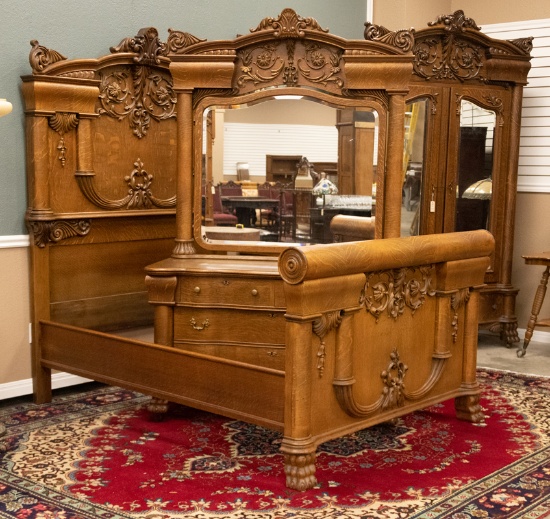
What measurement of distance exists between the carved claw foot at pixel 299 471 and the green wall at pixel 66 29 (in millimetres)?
2138


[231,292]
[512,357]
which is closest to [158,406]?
[231,292]

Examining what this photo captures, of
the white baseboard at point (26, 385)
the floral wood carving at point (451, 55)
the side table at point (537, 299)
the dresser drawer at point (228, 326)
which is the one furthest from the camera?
the side table at point (537, 299)

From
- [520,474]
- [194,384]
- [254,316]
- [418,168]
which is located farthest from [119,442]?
[418,168]

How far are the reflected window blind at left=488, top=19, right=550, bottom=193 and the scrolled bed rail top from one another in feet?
8.36

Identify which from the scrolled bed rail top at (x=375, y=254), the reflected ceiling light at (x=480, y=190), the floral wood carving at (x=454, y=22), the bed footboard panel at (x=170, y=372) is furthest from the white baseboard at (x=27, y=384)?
the floral wood carving at (x=454, y=22)

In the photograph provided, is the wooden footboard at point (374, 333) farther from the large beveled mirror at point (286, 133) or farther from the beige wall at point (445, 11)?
the beige wall at point (445, 11)

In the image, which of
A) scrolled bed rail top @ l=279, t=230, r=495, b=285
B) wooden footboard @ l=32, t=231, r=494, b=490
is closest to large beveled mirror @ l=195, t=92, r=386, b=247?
wooden footboard @ l=32, t=231, r=494, b=490

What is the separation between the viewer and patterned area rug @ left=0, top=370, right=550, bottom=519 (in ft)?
11.2

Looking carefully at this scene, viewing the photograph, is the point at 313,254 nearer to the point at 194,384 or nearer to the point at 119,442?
the point at 194,384

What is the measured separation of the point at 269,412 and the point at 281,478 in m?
0.28

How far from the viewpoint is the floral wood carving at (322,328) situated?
3.53 meters

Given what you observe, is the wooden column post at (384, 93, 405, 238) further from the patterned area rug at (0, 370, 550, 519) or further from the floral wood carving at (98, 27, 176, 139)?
the floral wood carving at (98, 27, 176, 139)

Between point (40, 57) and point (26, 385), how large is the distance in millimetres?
1749

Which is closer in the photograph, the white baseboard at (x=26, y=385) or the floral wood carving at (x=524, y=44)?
the white baseboard at (x=26, y=385)
